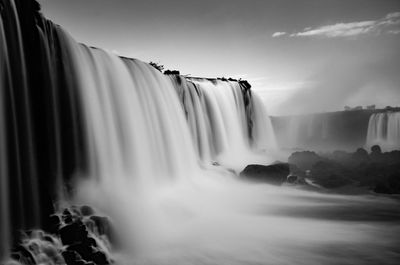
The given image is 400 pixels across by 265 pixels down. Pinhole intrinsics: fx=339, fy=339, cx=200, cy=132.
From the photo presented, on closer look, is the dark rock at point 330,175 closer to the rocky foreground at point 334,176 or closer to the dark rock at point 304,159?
the rocky foreground at point 334,176

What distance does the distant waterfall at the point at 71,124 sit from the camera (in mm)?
6289

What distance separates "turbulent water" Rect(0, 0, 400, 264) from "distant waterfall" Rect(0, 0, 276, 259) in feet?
0.08

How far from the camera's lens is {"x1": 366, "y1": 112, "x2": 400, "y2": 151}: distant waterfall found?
3811 cm

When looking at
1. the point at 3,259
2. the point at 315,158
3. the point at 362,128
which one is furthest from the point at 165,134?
the point at 362,128

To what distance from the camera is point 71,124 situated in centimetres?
790

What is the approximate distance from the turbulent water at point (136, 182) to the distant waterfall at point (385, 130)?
2843cm

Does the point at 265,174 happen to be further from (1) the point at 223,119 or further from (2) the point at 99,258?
(2) the point at 99,258

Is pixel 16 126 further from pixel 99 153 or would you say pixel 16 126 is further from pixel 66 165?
pixel 99 153

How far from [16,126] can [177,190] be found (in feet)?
21.3

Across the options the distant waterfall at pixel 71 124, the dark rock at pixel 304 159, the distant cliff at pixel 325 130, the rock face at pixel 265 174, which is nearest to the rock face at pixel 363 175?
the dark rock at pixel 304 159

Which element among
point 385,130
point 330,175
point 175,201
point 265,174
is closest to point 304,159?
point 330,175

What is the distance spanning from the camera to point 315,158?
85.4 ft

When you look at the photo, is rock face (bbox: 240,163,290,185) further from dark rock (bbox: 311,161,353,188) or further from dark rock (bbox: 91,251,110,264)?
dark rock (bbox: 91,251,110,264)

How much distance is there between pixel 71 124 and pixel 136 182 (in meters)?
2.83
